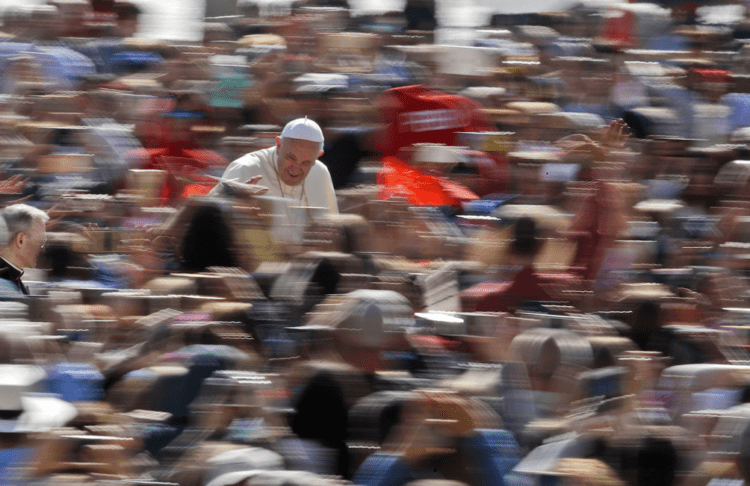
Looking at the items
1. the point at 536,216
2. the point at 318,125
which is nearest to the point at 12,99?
the point at 318,125

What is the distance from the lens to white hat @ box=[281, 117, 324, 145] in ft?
18.7

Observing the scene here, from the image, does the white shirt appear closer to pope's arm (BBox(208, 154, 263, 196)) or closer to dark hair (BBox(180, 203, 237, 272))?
pope's arm (BBox(208, 154, 263, 196))

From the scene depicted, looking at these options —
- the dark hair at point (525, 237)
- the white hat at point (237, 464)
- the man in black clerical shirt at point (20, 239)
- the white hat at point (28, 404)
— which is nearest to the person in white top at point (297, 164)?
the man in black clerical shirt at point (20, 239)

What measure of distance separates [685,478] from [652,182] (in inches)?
108

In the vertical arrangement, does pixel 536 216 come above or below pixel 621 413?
above

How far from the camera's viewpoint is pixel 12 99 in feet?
19.5

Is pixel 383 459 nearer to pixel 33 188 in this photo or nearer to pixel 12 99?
pixel 33 188

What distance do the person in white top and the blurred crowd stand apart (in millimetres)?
24

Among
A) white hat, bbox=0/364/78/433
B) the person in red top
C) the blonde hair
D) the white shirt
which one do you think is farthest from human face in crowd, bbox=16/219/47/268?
the blonde hair

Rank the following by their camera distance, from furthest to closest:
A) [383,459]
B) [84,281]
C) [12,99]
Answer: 1. [12,99]
2. [84,281]
3. [383,459]

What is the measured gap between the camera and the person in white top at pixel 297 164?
566 centimetres

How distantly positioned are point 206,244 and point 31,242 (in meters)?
0.76

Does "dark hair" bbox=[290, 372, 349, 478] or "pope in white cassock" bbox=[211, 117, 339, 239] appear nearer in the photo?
"dark hair" bbox=[290, 372, 349, 478]

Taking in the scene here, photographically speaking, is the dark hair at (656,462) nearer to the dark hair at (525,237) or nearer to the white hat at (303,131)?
the dark hair at (525,237)
